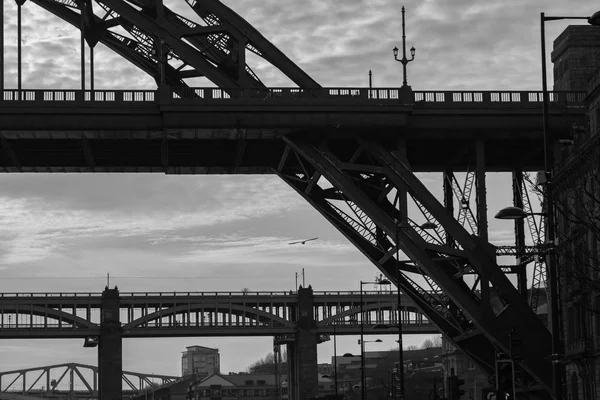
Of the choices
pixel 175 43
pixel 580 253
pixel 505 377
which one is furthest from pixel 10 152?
pixel 505 377

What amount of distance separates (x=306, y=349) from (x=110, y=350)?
28374mm

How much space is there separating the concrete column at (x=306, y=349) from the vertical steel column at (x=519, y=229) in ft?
364

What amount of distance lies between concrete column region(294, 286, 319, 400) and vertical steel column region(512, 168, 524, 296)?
111009 mm

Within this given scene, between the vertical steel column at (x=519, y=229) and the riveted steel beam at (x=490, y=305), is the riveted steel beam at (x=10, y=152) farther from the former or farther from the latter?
the vertical steel column at (x=519, y=229)

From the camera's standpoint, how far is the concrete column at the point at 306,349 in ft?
589

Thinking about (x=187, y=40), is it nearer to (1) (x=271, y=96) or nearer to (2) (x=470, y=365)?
(1) (x=271, y=96)

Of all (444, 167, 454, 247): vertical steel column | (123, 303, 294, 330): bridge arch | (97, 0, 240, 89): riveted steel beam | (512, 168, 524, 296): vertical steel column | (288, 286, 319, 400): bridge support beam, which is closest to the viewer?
(97, 0, 240, 89): riveted steel beam

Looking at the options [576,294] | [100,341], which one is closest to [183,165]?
[576,294]

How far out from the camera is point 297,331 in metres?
187

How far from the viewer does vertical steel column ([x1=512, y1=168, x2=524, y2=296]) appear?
6706 cm

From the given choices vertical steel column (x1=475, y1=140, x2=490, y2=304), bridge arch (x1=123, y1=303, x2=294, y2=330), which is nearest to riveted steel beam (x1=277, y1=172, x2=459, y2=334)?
vertical steel column (x1=475, y1=140, x2=490, y2=304)

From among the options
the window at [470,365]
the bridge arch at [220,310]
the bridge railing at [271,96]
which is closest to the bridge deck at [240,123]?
the bridge railing at [271,96]

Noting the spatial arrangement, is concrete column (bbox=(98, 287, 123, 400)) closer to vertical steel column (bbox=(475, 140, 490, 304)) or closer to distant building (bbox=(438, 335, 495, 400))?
distant building (bbox=(438, 335, 495, 400))

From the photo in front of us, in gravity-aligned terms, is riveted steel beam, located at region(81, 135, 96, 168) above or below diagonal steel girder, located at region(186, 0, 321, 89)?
below
